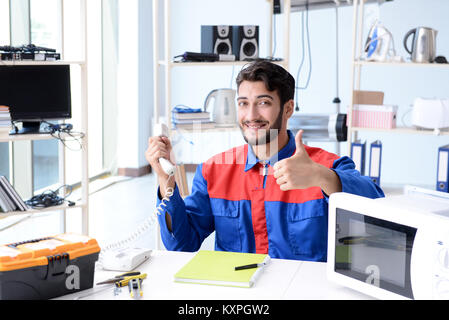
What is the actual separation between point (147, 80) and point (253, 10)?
135cm

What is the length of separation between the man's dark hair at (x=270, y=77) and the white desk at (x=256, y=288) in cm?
67

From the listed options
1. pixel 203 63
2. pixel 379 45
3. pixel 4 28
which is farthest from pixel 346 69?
pixel 4 28

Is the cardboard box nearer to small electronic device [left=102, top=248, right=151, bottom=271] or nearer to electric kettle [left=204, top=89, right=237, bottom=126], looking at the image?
electric kettle [left=204, top=89, right=237, bottom=126]

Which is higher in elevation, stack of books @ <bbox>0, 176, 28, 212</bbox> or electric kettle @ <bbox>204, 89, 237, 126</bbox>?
electric kettle @ <bbox>204, 89, 237, 126</bbox>

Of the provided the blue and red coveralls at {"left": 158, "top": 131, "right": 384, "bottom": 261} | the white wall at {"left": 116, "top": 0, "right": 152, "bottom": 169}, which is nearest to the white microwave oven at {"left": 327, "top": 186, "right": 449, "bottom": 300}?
the blue and red coveralls at {"left": 158, "top": 131, "right": 384, "bottom": 261}

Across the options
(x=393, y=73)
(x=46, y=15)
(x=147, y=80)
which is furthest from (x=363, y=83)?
(x=46, y=15)

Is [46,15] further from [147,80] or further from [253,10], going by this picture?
[253,10]

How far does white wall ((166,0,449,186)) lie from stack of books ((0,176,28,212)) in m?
3.54

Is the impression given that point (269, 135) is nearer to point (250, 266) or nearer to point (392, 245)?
point (250, 266)

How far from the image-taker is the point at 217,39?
12.6ft

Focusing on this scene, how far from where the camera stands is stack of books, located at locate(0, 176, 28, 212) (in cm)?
321

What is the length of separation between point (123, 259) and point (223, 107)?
2.13 m
